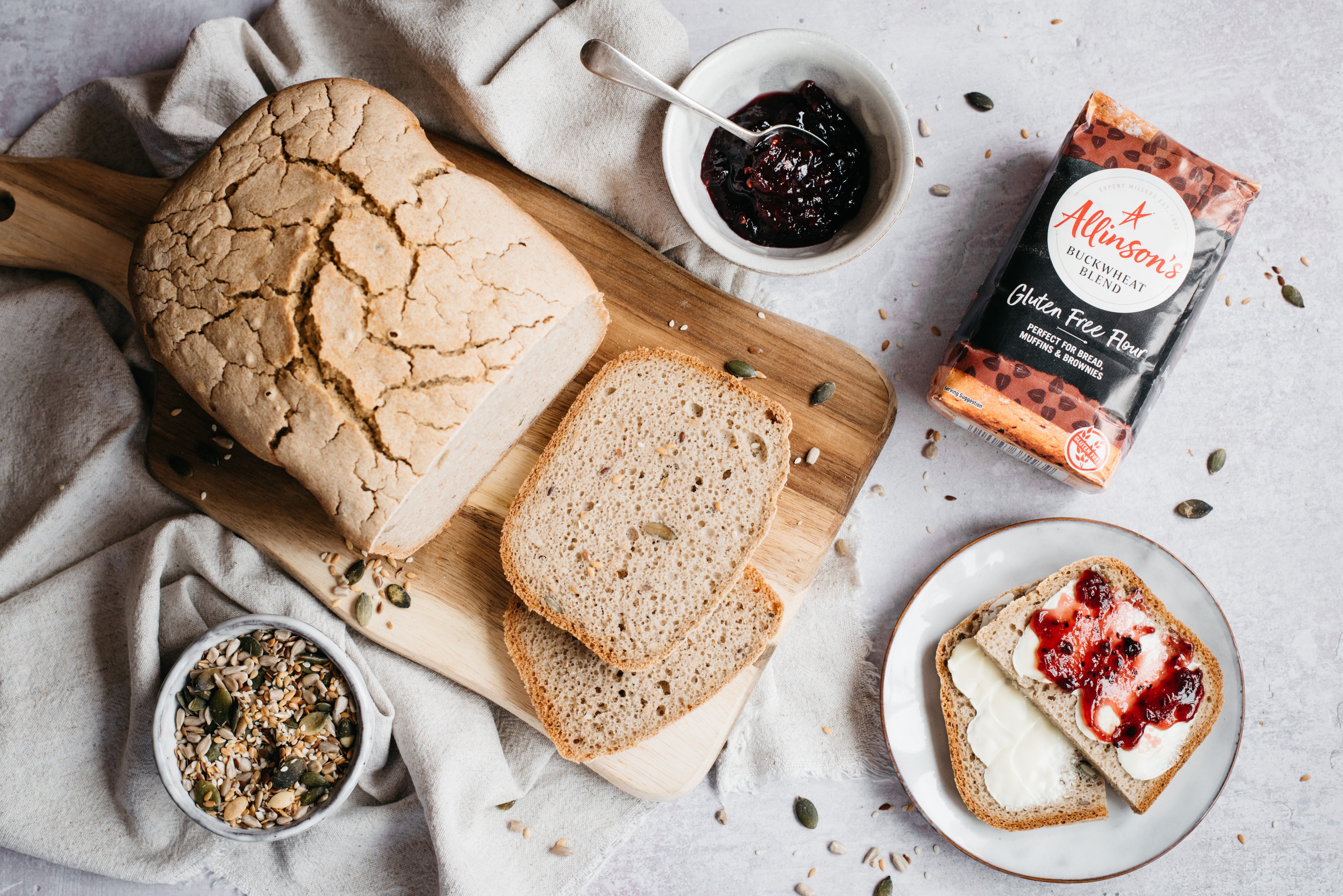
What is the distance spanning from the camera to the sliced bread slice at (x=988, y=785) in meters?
2.52

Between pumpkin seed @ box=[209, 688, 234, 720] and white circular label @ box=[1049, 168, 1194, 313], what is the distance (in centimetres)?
273

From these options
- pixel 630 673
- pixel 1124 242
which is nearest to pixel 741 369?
pixel 630 673

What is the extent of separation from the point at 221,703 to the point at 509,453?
1093mm

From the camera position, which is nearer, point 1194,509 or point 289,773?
point 289,773

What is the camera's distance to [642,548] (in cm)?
244

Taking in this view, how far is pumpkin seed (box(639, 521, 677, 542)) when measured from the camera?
95.6 inches

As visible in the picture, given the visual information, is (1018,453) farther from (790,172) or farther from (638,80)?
(638,80)

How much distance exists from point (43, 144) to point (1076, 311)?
11.0 feet

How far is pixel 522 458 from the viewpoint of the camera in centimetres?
255

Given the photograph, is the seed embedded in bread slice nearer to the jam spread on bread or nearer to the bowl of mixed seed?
the bowl of mixed seed

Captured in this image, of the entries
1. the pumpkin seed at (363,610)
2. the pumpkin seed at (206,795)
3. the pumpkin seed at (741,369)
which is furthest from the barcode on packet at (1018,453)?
the pumpkin seed at (206,795)

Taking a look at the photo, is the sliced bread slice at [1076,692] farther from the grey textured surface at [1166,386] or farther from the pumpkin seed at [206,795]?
the pumpkin seed at [206,795]

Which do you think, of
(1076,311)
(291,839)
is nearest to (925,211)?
(1076,311)

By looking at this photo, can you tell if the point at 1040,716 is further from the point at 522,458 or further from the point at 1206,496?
the point at 522,458
